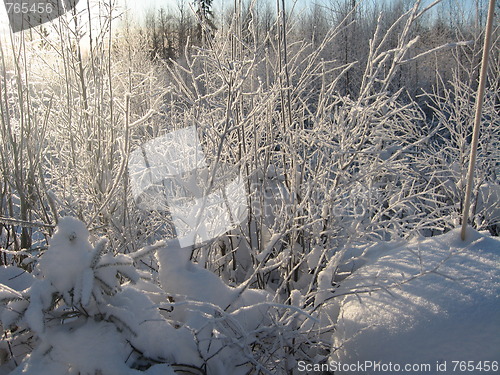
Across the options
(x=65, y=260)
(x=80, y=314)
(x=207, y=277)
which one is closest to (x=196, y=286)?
(x=207, y=277)

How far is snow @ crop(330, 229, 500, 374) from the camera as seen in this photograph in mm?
1313

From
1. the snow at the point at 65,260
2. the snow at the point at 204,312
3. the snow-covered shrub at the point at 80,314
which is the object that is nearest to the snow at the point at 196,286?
the snow at the point at 204,312

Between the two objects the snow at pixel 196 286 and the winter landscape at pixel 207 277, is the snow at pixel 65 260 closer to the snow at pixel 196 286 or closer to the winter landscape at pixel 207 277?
the winter landscape at pixel 207 277

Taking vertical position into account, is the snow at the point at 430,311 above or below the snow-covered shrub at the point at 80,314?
below

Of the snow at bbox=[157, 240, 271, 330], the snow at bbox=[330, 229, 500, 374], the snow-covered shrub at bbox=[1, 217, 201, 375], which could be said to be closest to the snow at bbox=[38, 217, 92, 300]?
the snow-covered shrub at bbox=[1, 217, 201, 375]

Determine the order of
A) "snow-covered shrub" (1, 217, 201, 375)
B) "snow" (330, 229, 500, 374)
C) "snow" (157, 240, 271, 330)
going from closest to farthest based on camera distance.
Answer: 1. "snow-covered shrub" (1, 217, 201, 375)
2. "snow" (330, 229, 500, 374)
3. "snow" (157, 240, 271, 330)

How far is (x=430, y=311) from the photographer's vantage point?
1418 millimetres

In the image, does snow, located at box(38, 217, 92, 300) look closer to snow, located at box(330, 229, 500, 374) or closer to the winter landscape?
the winter landscape

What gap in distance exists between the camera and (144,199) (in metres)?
2.23

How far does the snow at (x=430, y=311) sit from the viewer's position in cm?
131

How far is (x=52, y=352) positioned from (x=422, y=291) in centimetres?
129

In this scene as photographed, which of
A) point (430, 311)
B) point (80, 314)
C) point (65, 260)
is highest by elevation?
point (65, 260)

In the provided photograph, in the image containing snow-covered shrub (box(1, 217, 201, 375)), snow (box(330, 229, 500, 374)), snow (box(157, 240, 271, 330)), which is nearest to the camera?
snow-covered shrub (box(1, 217, 201, 375))

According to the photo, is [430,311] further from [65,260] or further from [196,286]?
[65,260]
